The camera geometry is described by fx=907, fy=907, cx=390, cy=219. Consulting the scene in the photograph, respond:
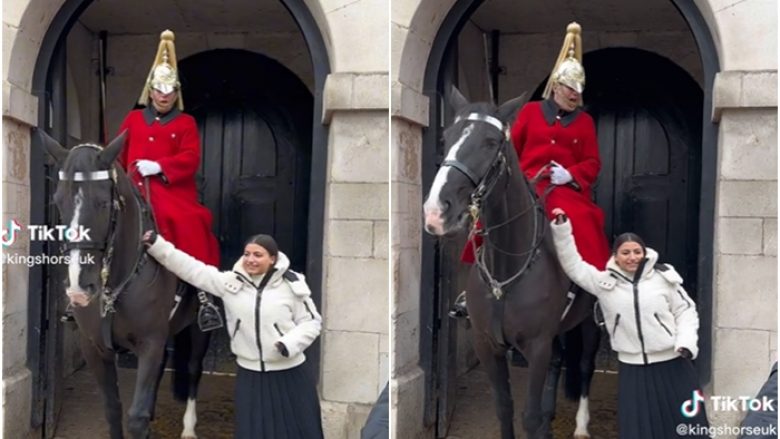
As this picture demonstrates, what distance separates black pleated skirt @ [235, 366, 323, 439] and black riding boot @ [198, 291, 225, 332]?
0.98ft

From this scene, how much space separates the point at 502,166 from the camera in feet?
11.6

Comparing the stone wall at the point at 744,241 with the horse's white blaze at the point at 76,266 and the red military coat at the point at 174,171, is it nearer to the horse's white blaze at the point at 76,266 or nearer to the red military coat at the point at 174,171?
the red military coat at the point at 174,171

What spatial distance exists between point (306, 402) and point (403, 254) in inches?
34.5

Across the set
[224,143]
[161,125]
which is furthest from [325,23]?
[224,143]

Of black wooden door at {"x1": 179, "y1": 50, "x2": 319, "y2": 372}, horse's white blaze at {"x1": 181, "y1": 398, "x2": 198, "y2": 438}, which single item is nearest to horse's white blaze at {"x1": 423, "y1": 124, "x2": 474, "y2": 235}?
horse's white blaze at {"x1": 181, "y1": 398, "x2": 198, "y2": 438}

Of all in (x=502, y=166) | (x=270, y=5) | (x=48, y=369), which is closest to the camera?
(x=502, y=166)

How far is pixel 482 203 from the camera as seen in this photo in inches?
136

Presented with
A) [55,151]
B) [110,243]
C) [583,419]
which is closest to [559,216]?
[583,419]

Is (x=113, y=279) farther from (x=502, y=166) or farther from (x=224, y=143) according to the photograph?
(x=224, y=143)

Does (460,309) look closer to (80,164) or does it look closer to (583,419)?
(583,419)

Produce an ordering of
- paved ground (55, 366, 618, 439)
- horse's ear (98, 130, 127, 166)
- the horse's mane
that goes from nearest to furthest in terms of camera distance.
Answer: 1. the horse's mane
2. horse's ear (98, 130, 127, 166)
3. paved ground (55, 366, 618, 439)

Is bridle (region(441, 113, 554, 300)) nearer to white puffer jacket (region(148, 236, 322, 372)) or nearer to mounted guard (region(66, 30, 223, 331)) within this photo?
white puffer jacket (region(148, 236, 322, 372))

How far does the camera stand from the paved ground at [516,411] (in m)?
4.74

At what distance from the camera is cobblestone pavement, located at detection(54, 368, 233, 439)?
465cm
